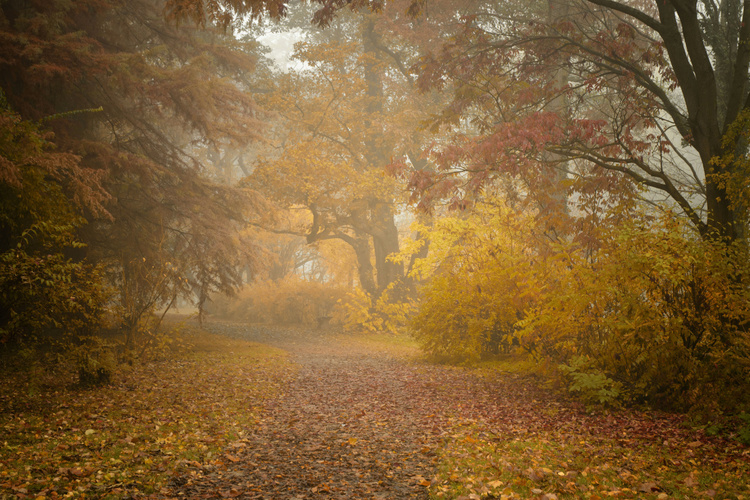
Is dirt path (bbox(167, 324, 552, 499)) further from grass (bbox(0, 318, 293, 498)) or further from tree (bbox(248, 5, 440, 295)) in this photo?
tree (bbox(248, 5, 440, 295))

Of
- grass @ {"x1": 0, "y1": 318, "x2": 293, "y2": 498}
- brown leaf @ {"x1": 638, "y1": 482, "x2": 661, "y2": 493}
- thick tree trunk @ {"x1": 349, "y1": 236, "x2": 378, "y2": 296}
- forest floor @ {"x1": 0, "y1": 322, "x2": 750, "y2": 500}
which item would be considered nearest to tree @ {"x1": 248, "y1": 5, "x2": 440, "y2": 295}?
thick tree trunk @ {"x1": 349, "y1": 236, "x2": 378, "y2": 296}

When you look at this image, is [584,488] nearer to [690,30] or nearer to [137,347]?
[690,30]

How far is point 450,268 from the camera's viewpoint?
1118 centimetres

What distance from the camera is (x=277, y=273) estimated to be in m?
29.2

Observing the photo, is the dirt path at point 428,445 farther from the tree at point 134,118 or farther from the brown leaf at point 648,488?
the tree at point 134,118

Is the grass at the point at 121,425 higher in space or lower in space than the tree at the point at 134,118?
lower

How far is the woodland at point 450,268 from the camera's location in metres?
5.13

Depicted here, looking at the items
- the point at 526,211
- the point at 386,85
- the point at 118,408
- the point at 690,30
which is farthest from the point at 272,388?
the point at 386,85

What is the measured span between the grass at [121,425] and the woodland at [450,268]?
0.05 metres

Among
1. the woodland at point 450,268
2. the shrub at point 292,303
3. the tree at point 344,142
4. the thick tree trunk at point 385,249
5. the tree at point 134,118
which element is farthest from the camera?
the shrub at point 292,303

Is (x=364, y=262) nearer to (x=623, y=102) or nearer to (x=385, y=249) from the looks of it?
(x=385, y=249)

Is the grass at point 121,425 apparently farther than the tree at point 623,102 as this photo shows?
No

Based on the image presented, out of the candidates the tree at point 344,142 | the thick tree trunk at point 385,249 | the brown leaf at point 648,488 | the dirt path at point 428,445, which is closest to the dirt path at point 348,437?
the dirt path at point 428,445

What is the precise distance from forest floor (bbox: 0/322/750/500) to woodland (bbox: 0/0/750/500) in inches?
1.7
